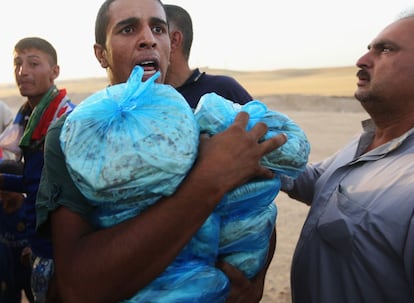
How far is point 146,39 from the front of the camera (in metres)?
1.83

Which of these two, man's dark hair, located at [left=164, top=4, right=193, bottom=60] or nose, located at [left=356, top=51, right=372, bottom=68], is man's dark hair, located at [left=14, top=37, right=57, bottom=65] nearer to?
man's dark hair, located at [left=164, top=4, right=193, bottom=60]

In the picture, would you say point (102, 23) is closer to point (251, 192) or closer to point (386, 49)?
point (251, 192)

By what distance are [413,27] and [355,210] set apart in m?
1.00

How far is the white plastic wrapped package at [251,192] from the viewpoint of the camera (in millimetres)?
1496

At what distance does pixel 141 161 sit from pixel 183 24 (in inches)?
112

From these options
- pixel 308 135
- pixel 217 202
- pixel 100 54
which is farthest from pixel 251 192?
pixel 308 135

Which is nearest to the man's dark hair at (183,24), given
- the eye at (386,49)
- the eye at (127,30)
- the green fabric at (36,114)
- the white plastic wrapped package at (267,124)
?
the green fabric at (36,114)

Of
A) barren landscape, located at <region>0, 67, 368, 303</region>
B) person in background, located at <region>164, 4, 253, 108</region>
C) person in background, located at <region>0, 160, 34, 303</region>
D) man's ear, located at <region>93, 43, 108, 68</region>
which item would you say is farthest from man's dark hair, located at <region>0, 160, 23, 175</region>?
barren landscape, located at <region>0, 67, 368, 303</region>

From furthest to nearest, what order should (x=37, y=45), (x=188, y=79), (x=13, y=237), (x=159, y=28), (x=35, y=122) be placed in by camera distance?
(x=37, y=45)
(x=188, y=79)
(x=13, y=237)
(x=35, y=122)
(x=159, y=28)

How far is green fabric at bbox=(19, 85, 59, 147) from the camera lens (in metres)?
2.95

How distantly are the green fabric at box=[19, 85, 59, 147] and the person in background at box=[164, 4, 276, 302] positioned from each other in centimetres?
85

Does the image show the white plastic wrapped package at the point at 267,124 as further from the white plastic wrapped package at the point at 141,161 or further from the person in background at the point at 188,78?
the person in background at the point at 188,78

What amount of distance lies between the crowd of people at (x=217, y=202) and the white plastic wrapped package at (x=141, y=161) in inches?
2.3

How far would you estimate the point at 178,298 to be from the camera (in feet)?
4.56
